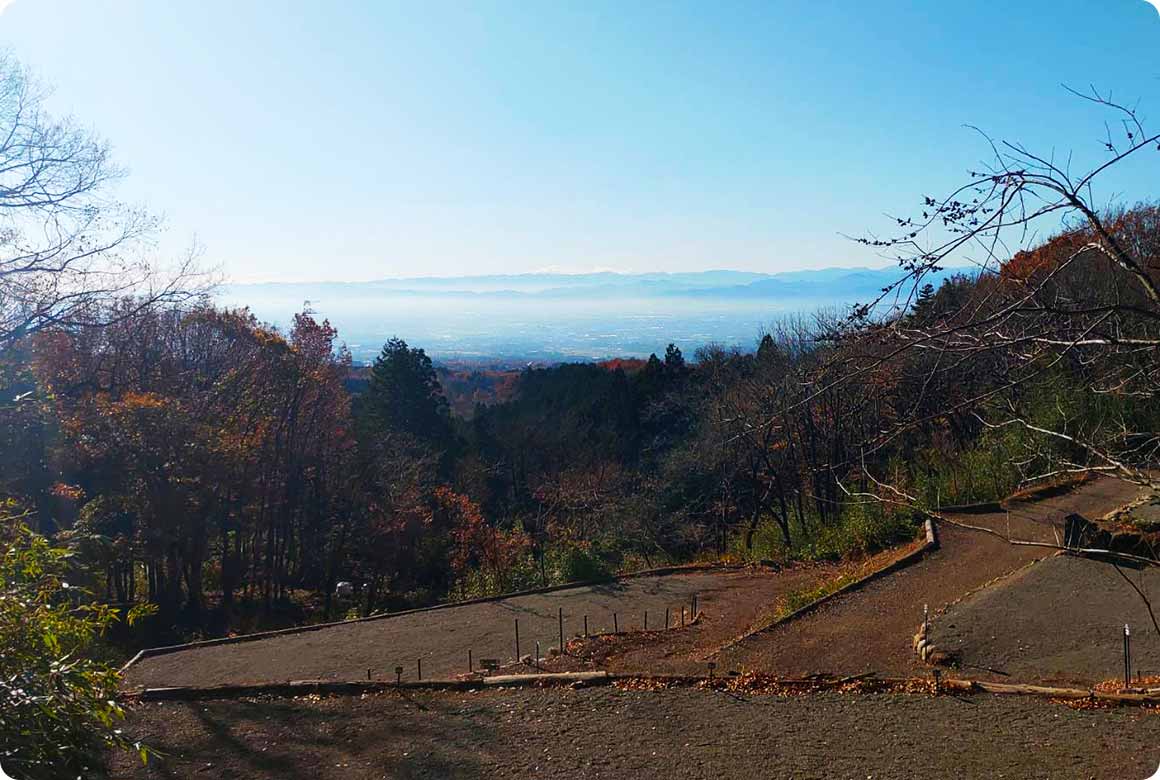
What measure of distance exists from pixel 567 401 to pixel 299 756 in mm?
35410

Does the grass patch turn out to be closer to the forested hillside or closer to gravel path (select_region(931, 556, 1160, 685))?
the forested hillside

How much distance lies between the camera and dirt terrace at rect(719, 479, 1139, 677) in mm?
8812

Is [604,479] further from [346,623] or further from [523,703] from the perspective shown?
[523,703]

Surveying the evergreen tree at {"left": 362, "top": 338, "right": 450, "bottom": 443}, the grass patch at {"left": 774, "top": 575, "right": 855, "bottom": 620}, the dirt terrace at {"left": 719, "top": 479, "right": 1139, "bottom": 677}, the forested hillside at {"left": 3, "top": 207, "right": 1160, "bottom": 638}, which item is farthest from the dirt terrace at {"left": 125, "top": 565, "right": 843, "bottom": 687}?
the evergreen tree at {"left": 362, "top": 338, "right": 450, "bottom": 443}

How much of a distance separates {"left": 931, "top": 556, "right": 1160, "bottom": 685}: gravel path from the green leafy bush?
25.8ft

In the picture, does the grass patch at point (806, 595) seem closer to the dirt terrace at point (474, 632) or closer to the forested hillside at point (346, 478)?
the dirt terrace at point (474, 632)

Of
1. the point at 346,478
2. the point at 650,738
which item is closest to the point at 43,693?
the point at 650,738

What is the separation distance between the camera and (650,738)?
641 centimetres

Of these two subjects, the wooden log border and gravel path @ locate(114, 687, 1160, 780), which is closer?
gravel path @ locate(114, 687, 1160, 780)

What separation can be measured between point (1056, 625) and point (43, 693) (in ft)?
32.1

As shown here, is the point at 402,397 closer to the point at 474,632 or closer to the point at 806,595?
the point at 474,632

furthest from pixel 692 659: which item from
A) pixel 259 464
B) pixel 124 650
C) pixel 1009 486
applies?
pixel 259 464

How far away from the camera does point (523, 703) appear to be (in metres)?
7.61

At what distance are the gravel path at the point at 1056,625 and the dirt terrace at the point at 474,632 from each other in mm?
3395
